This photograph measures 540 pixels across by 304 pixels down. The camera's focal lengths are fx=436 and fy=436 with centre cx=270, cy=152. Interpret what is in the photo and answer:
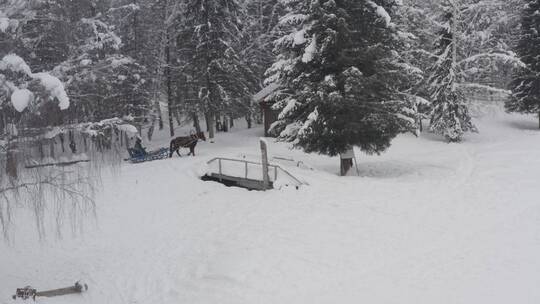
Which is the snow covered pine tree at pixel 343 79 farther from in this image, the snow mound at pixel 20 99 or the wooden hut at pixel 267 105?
the wooden hut at pixel 267 105

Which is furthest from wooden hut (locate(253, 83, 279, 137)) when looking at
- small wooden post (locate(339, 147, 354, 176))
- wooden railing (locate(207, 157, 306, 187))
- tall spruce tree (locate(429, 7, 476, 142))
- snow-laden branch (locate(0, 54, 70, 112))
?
snow-laden branch (locate(0, 54, 70, 112))

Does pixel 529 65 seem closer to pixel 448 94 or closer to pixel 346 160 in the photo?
pixel 448 94

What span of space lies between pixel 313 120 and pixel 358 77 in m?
2.33

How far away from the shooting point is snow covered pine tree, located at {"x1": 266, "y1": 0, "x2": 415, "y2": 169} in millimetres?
16344

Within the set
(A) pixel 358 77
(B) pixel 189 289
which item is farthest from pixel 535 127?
(B) pixel 189 289

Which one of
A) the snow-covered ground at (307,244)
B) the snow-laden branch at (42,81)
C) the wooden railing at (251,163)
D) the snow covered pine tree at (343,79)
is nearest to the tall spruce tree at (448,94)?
the snow-covered ground at (307,244)

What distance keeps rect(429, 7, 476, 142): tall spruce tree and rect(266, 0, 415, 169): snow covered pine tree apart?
43.5ft

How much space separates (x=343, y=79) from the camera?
16.5 m

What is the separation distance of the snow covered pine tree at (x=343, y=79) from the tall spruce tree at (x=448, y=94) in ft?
43.5

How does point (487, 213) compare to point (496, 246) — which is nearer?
point (496, 246)

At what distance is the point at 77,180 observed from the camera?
747 centimetres

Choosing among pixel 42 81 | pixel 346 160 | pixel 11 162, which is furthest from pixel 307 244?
pixel 346 160

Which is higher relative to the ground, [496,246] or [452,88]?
[452,88]

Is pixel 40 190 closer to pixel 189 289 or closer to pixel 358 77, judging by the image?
pixel 189 289
